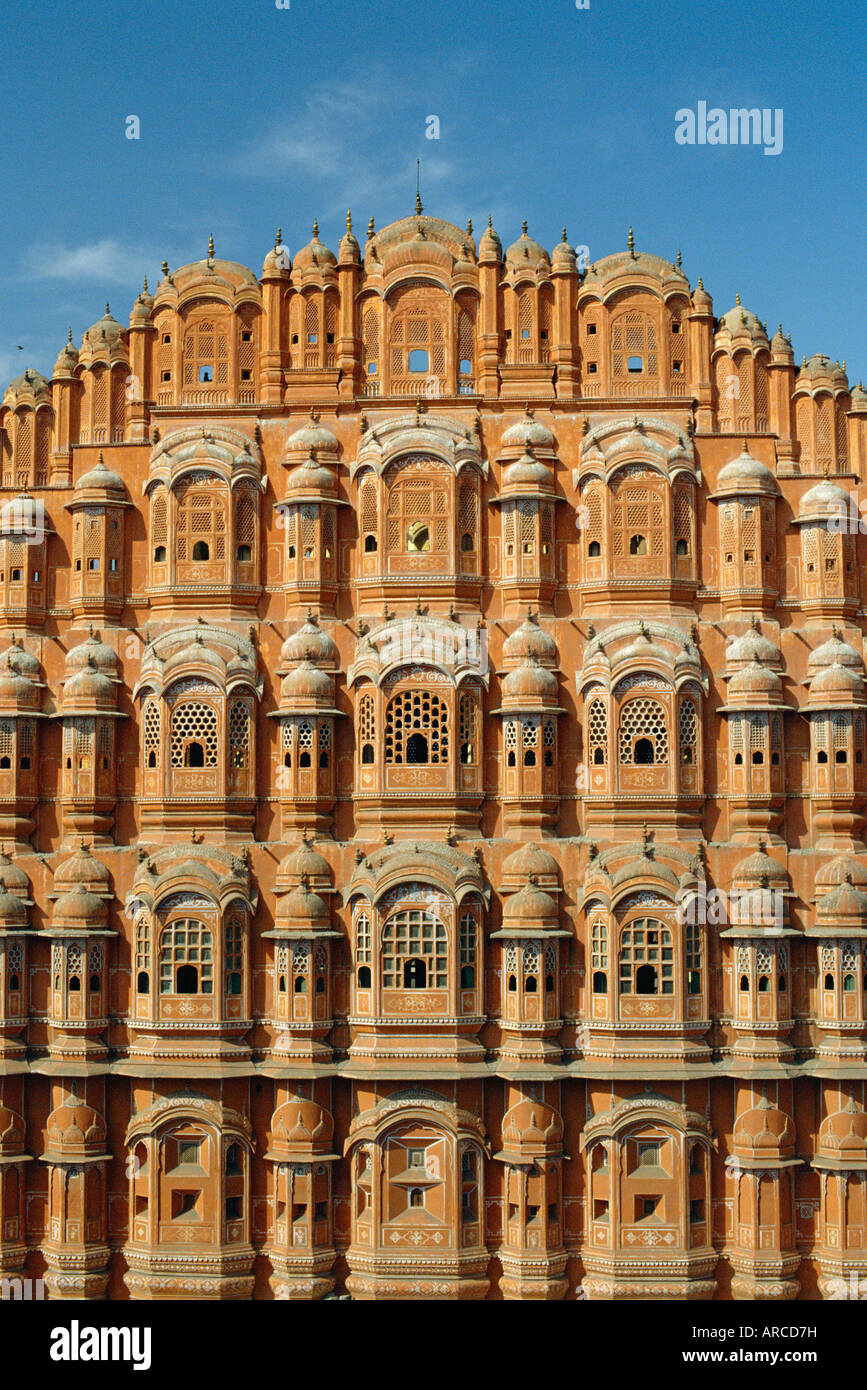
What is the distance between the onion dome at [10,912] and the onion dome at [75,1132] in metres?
3.94

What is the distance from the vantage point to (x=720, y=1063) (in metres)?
31.8

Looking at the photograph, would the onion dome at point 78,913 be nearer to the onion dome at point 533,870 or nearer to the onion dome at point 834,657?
the onion dome at point 533,870

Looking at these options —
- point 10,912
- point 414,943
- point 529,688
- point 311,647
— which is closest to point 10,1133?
point 10,912

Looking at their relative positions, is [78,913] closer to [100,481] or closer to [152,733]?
[152,733]

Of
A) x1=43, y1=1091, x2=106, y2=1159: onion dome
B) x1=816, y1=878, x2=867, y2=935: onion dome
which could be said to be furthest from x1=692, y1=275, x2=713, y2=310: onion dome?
x1=43, y1=1091, x2=106, y2=1159: onion dome

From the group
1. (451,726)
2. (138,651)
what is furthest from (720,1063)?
(138,651)

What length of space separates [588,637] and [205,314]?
482 inches

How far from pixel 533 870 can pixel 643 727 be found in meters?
4.08

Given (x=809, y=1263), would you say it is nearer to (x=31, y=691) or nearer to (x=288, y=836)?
(x=288, y=836)

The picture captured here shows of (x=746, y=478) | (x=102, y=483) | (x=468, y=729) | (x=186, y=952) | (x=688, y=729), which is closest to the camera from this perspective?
(x=186, y=952)

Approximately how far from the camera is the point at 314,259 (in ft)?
116

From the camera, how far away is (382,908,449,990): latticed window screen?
3192cm

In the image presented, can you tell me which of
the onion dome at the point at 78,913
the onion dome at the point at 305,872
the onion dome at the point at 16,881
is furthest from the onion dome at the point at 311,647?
the onion dome at the point at 16,881

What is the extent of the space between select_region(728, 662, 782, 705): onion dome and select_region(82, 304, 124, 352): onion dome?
17310 millimetres
